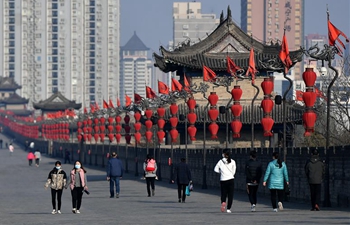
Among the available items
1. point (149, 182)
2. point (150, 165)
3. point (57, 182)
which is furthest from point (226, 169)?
point (149, 182)

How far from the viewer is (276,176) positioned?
2795 cm

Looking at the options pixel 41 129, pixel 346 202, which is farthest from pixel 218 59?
pixel 41 129

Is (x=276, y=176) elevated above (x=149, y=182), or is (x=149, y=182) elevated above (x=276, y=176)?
(x=276, y=176)

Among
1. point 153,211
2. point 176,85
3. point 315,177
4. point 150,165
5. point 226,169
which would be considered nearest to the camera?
point 315,177

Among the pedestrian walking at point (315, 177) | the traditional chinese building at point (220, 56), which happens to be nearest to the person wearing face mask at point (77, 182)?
the pedestrian walking at point (315, 177)

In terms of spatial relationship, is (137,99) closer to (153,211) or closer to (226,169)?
(153,211)

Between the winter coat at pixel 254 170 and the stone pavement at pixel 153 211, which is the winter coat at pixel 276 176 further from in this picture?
the stone pavement at pixel 153 211

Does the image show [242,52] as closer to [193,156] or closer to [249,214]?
[193,156]

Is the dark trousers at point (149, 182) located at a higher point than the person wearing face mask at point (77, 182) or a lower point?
lower

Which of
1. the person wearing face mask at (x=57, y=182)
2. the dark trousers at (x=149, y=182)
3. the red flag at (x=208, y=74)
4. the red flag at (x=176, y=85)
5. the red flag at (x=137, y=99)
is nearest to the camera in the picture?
the person wearing face mask at (x=57, y=182)

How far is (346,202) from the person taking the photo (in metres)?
29.1

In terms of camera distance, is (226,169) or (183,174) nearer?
(226,169)

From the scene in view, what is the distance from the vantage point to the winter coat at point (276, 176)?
27.9 m

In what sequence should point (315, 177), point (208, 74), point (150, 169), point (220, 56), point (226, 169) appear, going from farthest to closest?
point (220, 56)
point (208, 74)
point (150, 169)
point (226, 169)
point (315, 177)
